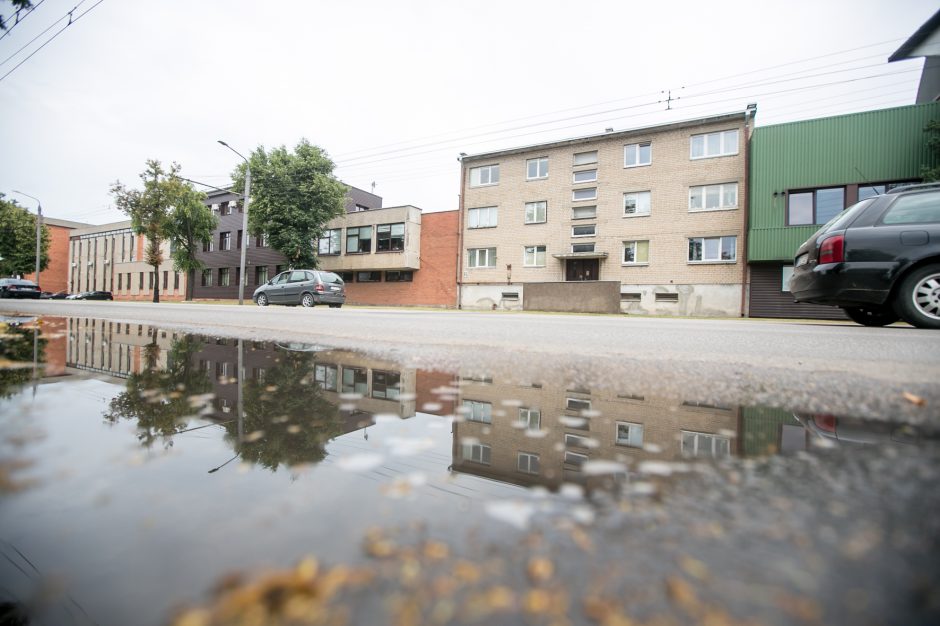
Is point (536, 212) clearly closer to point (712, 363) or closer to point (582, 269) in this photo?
point (582, 269)

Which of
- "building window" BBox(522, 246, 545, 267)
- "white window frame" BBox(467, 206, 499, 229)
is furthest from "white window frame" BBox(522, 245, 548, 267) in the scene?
"white window frame" BBox(467, 206, 499, 229)

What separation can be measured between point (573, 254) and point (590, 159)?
624 cm

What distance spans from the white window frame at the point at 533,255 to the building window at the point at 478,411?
85.2 ft

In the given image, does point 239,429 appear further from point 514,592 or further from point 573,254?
point 573,254

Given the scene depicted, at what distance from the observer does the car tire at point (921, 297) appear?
5840 millimetres

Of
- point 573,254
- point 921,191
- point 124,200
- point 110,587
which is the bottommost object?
point 110,587

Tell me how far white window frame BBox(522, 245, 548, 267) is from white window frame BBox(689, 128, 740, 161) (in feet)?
31.9

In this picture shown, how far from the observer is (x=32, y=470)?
1.21 metres

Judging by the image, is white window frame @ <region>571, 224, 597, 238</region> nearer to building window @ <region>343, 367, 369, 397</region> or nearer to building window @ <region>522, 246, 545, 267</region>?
building window @ <region>522, 246, 545, 267</region>

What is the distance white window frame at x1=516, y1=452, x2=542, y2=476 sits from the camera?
1.29 m

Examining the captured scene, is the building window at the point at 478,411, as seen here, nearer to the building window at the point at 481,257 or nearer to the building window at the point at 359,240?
the building window at the point at 481,257

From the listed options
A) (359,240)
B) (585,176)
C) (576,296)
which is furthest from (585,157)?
(359,240)

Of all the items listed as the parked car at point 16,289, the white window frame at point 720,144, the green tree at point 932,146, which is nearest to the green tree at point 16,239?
the parked car at point 16,289

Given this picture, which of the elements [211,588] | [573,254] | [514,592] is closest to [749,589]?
[514,592]
